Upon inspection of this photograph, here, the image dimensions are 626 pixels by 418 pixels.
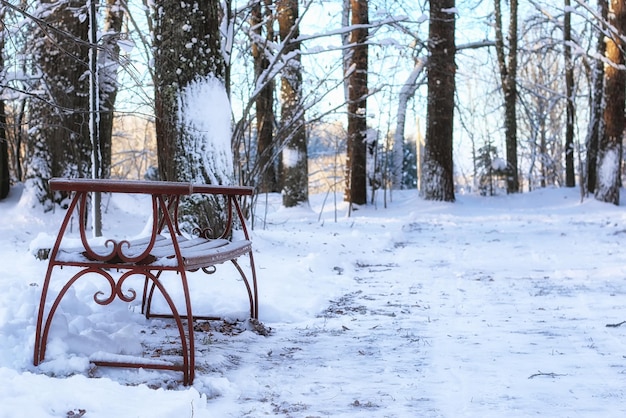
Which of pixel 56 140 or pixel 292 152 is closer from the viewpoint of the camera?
pixel 56 140

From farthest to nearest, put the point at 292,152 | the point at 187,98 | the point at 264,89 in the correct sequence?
the point at 264,89
the point at 292,152
the point at 187,98

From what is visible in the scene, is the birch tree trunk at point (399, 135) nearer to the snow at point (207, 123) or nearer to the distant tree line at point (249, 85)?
the distant tree line at point (249, 85)

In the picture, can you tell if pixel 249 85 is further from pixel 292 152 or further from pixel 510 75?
pixel 510 75

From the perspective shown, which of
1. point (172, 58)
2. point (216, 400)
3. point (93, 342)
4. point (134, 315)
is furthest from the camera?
point (172, 58)

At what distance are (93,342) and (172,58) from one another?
4064 mm

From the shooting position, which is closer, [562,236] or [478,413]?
[478,413]

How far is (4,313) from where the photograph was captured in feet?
10.4

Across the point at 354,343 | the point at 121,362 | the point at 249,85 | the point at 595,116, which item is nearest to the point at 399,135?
the point at 595,116

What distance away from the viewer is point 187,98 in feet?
21.6

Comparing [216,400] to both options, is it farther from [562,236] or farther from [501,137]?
[501,137]

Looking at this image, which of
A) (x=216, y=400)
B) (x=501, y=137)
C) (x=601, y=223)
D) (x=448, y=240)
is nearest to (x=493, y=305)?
(x=216, y=400)

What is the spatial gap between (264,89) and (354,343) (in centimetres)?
1070

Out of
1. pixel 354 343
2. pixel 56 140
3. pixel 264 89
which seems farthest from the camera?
pixel 264 89

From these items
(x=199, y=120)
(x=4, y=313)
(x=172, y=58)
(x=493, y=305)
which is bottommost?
(x=493, y=305)
